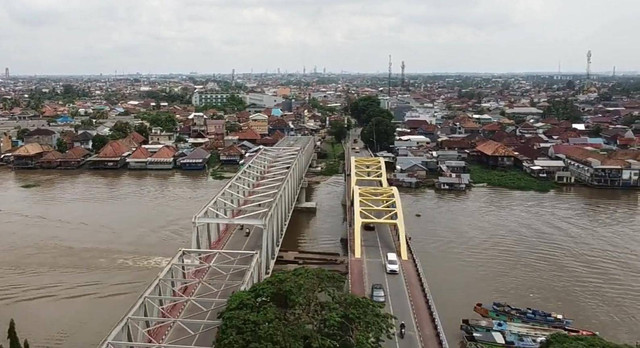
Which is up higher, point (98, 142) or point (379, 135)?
point (379, 135)

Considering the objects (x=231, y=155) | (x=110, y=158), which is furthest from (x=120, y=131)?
(x=231, y=155)

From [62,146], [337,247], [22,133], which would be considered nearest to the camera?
[337,247]

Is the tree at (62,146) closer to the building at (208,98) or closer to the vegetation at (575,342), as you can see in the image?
the vegetation at (575,342)

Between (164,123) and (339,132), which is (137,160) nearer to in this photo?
(164,123)

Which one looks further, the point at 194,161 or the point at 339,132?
the point at 339,132

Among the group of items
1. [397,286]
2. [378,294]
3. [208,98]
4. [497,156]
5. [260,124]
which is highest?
[208,98]

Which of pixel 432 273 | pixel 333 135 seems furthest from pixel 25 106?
pixel 432 273

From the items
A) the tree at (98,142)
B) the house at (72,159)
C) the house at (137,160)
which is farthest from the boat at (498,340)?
the tree at (98,142)
